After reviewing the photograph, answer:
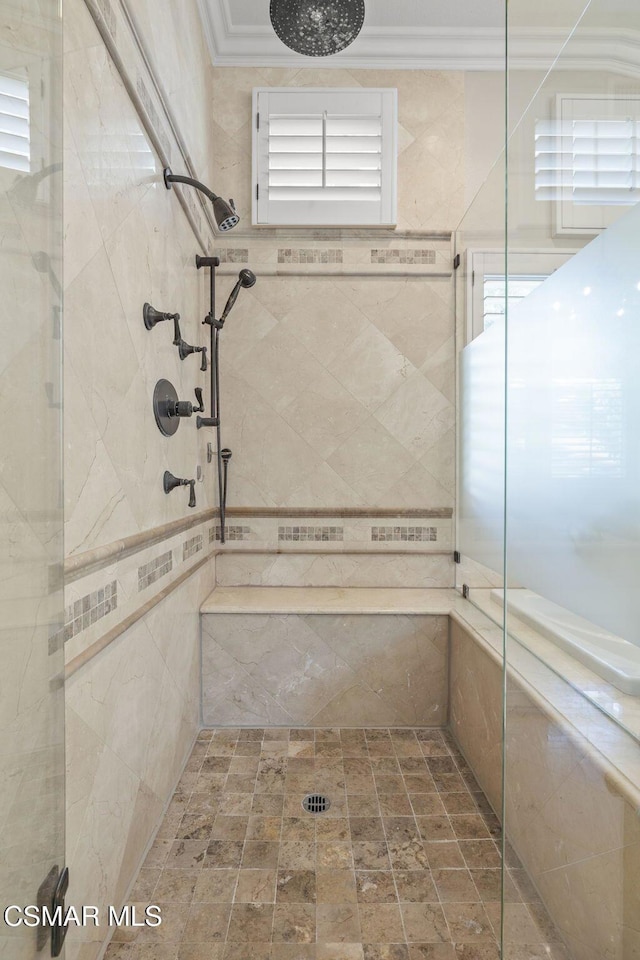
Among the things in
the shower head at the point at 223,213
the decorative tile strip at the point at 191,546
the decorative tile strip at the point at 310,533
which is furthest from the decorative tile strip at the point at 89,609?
the decorative tile strip at the point at 310,533

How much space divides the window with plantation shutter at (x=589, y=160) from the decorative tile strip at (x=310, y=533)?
6.04 ft

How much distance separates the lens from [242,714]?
2.21 metres

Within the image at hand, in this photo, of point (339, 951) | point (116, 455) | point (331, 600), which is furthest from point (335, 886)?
point (116, 455)

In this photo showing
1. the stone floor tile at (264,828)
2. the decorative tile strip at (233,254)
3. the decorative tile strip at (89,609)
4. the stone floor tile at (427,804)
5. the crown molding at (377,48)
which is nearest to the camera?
the decorative tile strip at (89,609)

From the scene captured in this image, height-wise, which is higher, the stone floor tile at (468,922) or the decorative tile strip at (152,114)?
the decorative tile strip at (152,114)

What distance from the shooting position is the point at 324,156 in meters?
2.49

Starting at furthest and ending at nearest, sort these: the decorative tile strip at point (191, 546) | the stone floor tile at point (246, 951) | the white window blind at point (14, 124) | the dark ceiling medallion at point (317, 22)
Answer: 1. the decorative tile strip at point (191, 546)
2. the dark ceiling medallion at point (317, 22)
3. the stone floor tile at point (246, 951)
4. the white window blind at point (14, 124)

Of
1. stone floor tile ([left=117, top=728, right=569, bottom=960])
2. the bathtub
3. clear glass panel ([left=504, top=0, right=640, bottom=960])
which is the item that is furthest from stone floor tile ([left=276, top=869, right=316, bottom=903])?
the bathtub

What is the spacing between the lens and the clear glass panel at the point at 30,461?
1.92 ft

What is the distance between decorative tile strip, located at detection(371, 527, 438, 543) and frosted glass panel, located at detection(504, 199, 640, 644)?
1.44 m

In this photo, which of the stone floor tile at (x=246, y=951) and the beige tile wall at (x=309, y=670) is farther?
the beige tile wall at (x=309, y=670)

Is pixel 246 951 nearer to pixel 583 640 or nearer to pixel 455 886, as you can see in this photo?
pixel 455 886

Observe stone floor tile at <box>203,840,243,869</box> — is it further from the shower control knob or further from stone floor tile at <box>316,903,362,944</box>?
the shower control knob

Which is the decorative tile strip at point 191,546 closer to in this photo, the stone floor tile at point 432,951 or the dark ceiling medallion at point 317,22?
the stone floor tile at point 432,951
